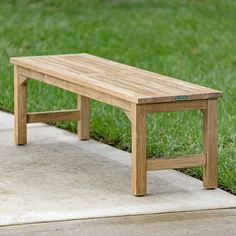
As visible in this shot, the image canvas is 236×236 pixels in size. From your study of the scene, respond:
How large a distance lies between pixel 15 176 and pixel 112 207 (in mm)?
1020

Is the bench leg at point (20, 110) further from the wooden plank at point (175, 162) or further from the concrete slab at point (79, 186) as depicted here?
the wooden plank at point (175, 162)

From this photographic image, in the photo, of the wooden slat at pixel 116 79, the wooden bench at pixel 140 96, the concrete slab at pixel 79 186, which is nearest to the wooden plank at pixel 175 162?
the wooden bench at pixel 140 96

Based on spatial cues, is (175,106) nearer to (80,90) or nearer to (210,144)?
(210,144)

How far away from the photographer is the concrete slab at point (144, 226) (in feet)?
18.7

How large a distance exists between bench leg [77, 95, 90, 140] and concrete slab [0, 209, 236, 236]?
2178 millimetres

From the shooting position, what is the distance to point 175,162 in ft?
21.6

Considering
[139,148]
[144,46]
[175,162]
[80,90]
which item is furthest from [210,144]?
[144,46]

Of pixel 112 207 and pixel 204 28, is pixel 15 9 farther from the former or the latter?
pixel 112 207

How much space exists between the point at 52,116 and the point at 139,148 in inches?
73.3

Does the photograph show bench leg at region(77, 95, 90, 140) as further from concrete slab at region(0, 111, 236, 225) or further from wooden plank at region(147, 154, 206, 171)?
wooden plank at region(147, 154, 206, 171)

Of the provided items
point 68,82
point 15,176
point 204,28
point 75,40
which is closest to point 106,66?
point 68,82

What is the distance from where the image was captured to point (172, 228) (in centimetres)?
581

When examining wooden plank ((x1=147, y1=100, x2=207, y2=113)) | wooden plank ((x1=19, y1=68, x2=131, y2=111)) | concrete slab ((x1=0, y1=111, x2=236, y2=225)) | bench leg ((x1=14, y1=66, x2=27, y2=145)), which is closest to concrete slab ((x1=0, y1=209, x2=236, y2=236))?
concrete slab ((x1=0, y1=111, x2=236, y2=225))

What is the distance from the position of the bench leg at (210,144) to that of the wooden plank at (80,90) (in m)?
0.50
